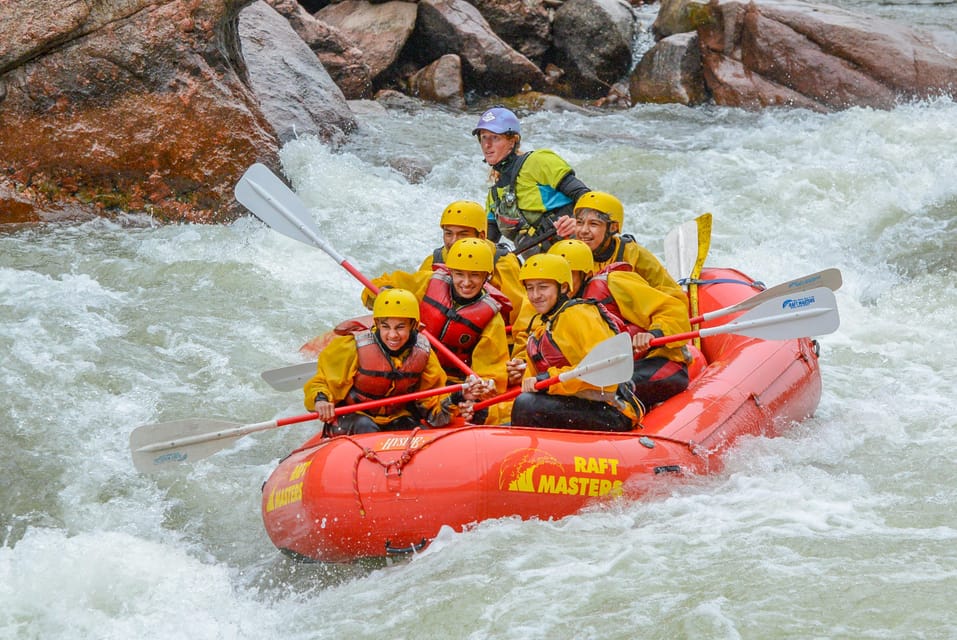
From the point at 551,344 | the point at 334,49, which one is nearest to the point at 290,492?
the point at 551,344

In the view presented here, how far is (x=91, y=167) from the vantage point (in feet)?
28.4

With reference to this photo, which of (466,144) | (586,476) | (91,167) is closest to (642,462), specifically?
(586,476)

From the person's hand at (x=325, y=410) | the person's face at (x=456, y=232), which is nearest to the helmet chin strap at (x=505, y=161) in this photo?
the person's face at (x=456, y=232)

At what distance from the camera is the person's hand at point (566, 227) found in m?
Answer: 6.12

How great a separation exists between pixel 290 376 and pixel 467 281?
112 cm

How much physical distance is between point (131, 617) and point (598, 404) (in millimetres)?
2194

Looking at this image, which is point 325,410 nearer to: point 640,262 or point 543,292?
point 543,292

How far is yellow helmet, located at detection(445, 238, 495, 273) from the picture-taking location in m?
5.48

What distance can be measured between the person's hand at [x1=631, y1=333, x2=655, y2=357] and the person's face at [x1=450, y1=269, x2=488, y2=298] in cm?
82

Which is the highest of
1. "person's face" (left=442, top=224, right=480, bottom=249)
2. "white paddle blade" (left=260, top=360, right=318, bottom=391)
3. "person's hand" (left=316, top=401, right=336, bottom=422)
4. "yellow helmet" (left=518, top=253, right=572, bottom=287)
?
"yellow helmet" (left=518, top=253, right=572, bottom=287)

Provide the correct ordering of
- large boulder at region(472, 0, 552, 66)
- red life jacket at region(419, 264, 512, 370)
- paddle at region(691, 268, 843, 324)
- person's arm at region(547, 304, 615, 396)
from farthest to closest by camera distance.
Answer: large boulder at region(472, 0, 552, 66) → paddle at region(691, 268, 843, 324) → red life jacket at region(419, 264, 512, 370) → person's arm at region(547, 304, 615, 396)

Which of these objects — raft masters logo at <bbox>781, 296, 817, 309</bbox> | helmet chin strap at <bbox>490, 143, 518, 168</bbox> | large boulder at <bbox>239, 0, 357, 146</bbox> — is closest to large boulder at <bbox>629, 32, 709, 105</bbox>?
large boulder at <bbox>239, 0, 357, 146</bbox>

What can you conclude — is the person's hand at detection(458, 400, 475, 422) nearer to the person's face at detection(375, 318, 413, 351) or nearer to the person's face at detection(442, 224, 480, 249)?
the person's face at detection(375, 318, 413, 351)

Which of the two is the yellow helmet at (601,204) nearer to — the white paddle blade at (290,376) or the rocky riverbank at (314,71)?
the white paddle blade at (290,376)
